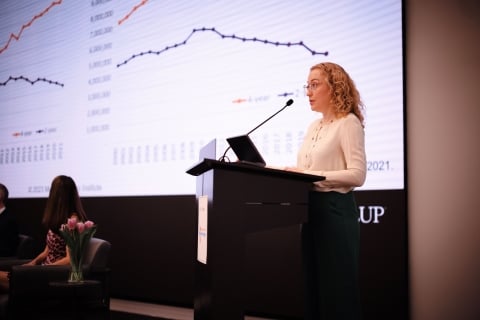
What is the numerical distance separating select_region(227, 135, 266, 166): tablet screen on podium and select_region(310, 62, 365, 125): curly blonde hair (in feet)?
1.37

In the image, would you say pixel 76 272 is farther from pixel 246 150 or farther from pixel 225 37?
pixel 225 37

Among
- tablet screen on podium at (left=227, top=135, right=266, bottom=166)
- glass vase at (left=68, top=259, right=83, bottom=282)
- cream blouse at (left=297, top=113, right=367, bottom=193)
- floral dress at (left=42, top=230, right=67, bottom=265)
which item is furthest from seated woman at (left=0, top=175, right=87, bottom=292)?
cream blouse at (left=297, top=113, right=367, bottom=193)

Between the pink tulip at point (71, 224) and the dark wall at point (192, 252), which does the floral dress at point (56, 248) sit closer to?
the pink tulip at point (71, 224)

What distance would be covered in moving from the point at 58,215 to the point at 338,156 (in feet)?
6.24

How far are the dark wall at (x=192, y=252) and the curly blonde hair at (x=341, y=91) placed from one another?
125cm

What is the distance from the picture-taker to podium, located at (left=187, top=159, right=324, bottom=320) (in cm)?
145

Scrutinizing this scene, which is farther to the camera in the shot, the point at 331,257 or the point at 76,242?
the point at 76,242

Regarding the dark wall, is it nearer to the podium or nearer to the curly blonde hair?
the curly blonde hair

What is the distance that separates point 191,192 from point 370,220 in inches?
56.9

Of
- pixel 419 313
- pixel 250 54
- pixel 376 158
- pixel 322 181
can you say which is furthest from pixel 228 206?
pixel 250 54

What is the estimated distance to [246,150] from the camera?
1.87 meters

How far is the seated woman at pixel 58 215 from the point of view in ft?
10.1

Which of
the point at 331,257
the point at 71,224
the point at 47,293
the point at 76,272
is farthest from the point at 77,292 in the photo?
the point at 331,257

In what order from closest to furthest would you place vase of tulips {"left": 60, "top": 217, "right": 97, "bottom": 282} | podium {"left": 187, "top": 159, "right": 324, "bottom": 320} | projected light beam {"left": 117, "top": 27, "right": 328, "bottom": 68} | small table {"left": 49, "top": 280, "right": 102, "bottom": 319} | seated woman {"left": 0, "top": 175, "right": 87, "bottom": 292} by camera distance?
1. podium {"left": 187, "top": 159, "right": 324, "bottom": 320}
2. small table {"left": 49, "top": 280, "right": 102, "bottom": 319}
3. vase of tulips {"left": 60, "top": 217, "right": 97, "bottom": 282}
4. seated woman {"left": 0, "top": 175, "right": 87, "bottom": 292}
5. projected light beam {"left": 117, "top": 27, "right": 328, "bottom": 68}
